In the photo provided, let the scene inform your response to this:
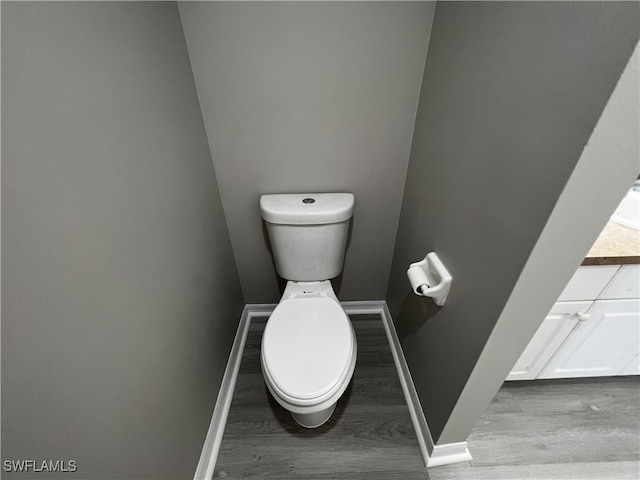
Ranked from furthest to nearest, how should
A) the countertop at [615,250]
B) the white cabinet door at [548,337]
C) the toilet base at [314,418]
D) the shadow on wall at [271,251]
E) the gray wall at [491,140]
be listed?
the shadow on wall at [271,251] < the toilet base at [314,418] < the white cabinet door at [548,337] < the countertop at [615,250] < the gray wall at [491,140]

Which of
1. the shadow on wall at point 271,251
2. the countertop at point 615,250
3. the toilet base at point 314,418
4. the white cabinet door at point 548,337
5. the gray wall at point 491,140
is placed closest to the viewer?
the gray wall at point 491,140

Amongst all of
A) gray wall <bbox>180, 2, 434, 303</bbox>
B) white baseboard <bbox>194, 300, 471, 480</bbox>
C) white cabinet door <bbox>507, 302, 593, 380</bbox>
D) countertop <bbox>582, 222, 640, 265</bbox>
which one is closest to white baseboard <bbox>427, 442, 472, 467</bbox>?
white baseboard <bbox>194, 300, 471, 480</bbox>

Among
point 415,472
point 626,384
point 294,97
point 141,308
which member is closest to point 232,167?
point 294,97

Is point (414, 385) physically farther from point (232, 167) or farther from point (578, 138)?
point (232, 167)

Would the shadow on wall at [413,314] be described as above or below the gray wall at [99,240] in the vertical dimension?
below

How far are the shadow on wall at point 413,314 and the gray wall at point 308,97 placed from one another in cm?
38

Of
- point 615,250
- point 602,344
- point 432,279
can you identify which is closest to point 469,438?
point 602,344

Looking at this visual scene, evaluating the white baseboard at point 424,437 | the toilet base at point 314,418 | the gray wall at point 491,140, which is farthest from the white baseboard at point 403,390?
the toilet base at point 314,418

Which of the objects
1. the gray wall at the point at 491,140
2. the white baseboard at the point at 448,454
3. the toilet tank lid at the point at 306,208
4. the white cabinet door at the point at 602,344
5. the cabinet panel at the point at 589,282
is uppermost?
the gray wall at the point at 491,140

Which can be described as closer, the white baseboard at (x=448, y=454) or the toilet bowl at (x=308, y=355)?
the toilet bowl at (x=308, y=355)

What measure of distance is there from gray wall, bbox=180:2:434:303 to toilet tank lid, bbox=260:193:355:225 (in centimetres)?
6

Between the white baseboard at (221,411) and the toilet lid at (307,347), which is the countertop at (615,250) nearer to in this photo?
the toilet lid at (307,347)

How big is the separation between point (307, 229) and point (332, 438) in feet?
2.91

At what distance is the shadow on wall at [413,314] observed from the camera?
0.97 metres
